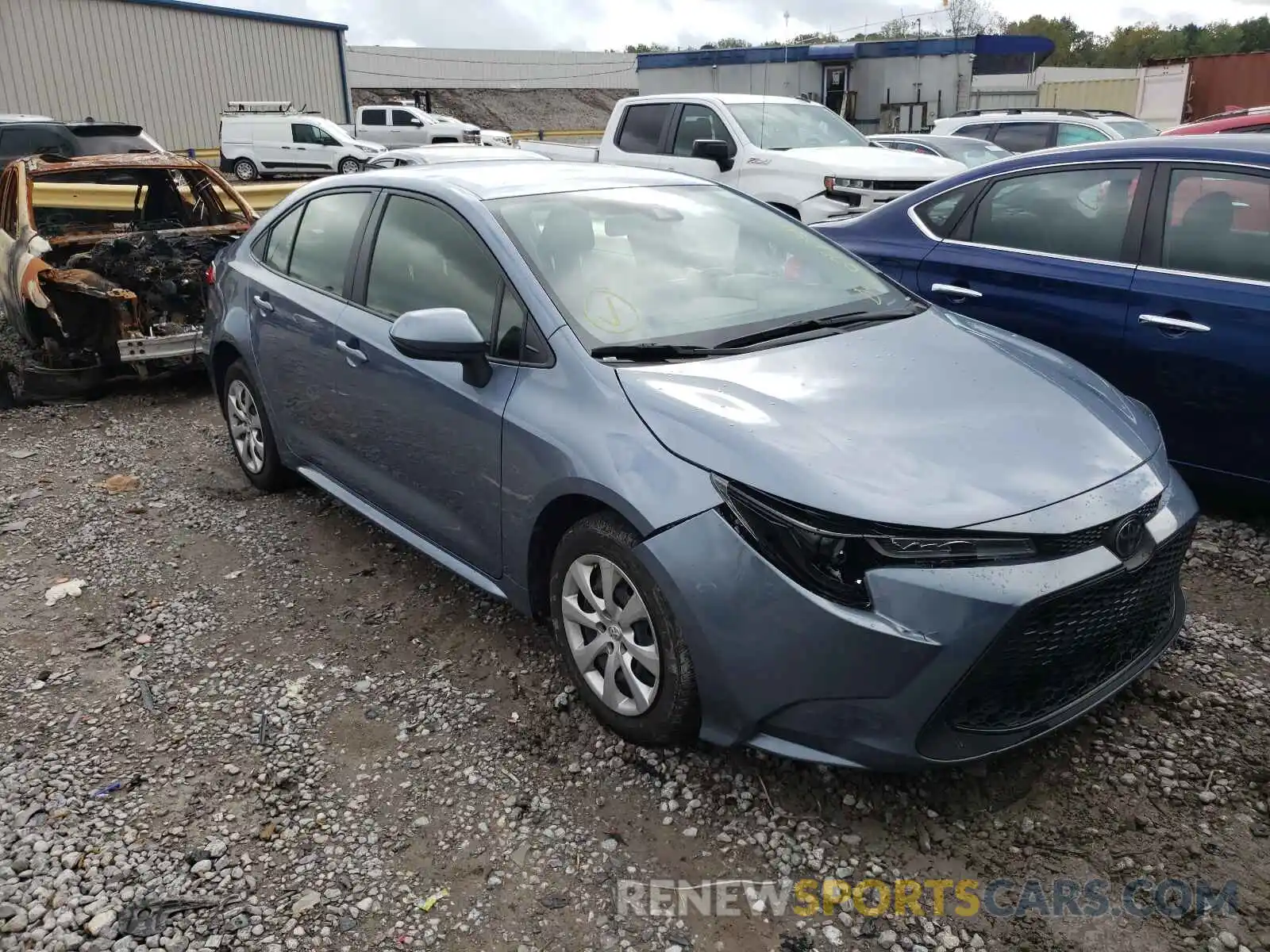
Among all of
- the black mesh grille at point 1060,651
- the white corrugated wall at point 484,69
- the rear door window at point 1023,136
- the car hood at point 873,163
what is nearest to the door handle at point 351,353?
the black mesh grille at point 1060,651

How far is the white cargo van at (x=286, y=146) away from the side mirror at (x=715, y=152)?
18.3m

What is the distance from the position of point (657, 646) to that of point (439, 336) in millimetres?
1185

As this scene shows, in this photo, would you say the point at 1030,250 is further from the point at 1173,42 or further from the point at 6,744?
the point at 1173,42

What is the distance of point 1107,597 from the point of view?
2518 millimetres

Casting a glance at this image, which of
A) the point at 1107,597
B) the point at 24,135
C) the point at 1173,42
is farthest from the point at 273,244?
the point at 1173,42

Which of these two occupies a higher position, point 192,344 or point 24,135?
point 24,135

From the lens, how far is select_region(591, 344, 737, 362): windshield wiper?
3.04 m

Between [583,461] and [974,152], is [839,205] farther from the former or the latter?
[583,461]

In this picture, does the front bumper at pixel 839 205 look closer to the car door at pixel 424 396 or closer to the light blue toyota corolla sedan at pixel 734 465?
the light blue toyota corolla sedan at pixel 734 465

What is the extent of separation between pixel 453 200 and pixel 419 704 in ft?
5.88

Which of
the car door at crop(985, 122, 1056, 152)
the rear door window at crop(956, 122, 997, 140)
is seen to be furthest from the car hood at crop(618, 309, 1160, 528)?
the rear door window at crop(956, 122, 997, 140)

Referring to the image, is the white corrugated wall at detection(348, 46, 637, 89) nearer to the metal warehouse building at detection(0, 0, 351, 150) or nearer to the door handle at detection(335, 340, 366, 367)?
the metal warehouse building at detection(0, 0, 351, 150)

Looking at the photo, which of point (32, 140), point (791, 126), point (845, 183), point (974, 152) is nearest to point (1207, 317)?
point (845, 183)

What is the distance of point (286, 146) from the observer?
26.3m
